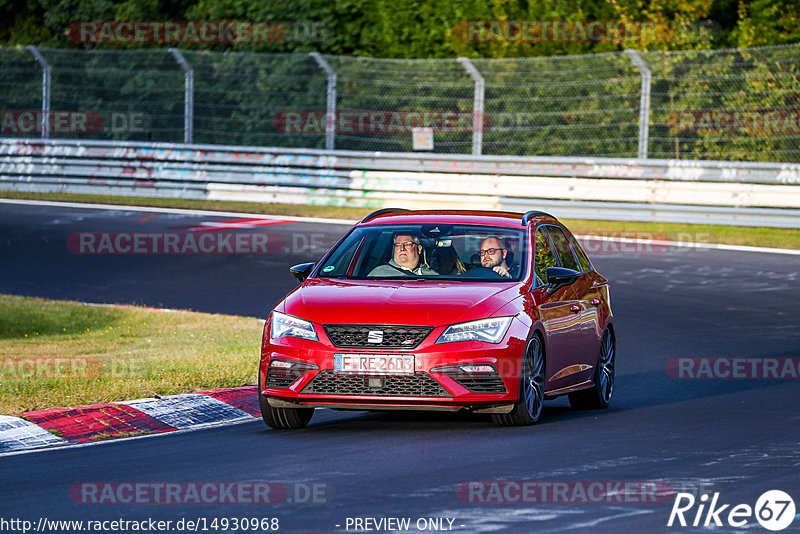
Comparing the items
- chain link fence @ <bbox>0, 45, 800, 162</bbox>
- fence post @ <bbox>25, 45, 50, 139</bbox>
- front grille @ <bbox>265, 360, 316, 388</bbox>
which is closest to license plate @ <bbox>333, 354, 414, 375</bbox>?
front grille @ <bbox>265, 360, 316, 388</bbox>

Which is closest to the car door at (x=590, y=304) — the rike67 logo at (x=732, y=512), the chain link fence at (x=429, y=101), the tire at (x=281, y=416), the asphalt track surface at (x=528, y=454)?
the asphalt track surface at (x=528, y=454)

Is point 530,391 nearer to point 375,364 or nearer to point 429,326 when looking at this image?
point 429,326

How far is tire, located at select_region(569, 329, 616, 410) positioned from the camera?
11586 millimetres

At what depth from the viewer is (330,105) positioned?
92.1ft

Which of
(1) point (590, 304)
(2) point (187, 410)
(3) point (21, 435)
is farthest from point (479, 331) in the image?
(3) point (21, 435)

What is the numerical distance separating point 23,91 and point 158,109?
3145 mm

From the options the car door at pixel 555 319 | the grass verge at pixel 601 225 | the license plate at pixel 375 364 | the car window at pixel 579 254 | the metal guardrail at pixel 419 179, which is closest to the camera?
the license plate at pixel 375 364

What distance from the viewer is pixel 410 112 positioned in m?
28.9

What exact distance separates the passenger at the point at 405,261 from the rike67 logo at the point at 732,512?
3.71m

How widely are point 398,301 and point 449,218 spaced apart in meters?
1.53

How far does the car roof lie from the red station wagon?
0.05 feet

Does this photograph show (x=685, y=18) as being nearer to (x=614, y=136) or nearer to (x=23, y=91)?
(x=614, y=136)

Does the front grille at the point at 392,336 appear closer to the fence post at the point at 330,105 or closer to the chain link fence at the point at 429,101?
the chain link fence at the point at 429,101

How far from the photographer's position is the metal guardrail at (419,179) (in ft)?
79.7
